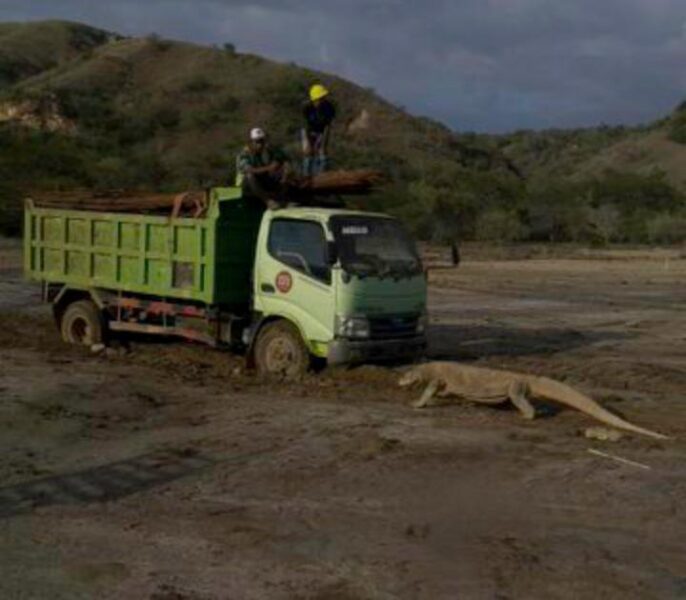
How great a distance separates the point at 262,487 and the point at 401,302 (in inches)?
215

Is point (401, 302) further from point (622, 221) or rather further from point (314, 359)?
point (622, 221)

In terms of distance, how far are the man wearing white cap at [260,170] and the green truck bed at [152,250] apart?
231 millimetres

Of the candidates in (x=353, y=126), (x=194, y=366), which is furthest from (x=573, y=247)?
(x=194, y=366)

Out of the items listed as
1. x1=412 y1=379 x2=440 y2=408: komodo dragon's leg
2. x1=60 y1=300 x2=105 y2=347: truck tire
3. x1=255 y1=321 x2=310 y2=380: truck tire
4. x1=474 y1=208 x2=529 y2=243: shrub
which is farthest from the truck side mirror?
x1=474 y1=208 x2=529 y2=243: shrub

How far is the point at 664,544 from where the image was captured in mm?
8109

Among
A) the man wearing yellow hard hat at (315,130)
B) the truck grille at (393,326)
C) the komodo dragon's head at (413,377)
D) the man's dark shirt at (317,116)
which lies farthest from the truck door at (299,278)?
the man's dark shirt at (317,116)

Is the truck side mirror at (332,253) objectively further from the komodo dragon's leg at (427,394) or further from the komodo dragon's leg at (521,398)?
the komodo dragon's leg at (521,398)

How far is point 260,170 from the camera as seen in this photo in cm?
1492

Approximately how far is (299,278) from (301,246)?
1.29 feet

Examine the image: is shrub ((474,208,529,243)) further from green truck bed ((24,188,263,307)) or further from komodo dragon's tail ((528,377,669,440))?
komodo dragon's tail ((528,377,669,440))

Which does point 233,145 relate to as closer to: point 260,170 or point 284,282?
point 260,170

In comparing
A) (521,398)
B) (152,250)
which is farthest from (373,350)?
(152,250)

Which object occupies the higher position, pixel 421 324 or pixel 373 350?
pixel 421 324

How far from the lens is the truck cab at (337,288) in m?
14.0
